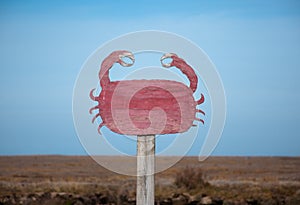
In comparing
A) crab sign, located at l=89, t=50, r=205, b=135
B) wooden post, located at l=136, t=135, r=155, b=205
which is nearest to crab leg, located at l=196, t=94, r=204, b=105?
crab sign, located at l=89, t=50, r=205, b=135

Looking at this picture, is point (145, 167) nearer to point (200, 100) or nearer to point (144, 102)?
point (144, 102)

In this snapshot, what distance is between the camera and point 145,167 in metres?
3.83

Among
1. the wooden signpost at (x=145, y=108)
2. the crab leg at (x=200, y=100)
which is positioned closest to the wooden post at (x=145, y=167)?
the wooden signpost at (x=145, y=108)

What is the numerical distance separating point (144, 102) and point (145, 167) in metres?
0.46

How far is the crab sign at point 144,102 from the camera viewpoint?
3.77 m

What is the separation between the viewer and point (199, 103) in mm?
3859

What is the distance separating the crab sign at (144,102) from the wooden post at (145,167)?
7cm

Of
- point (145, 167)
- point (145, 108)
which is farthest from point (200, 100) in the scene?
point (145, 167)

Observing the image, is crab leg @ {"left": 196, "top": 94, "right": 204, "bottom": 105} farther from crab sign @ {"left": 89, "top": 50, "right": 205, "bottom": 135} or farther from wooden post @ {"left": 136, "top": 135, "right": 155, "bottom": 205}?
wooden post @ {"left": 136, "top": 135, "right": 155, "bottom": 205}

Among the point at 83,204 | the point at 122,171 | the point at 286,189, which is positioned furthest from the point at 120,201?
the point at 122,171

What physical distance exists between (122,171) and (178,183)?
12346 millimetres

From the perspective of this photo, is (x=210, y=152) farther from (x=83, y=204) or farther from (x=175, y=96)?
(x=83, y=204)

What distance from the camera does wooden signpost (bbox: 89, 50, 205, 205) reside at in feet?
12.4

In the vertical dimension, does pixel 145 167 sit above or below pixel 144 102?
below
